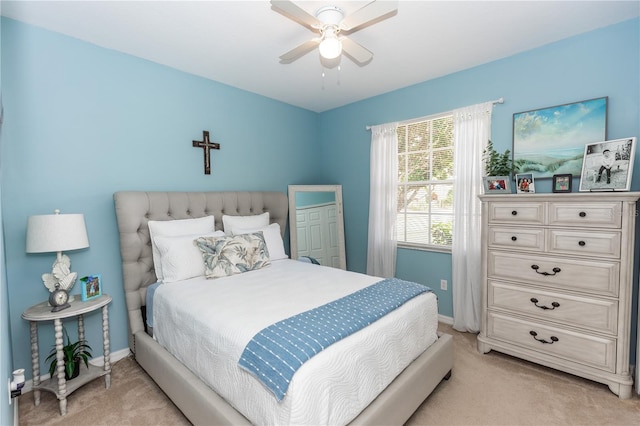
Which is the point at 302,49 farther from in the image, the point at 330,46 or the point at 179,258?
the point at 179,258

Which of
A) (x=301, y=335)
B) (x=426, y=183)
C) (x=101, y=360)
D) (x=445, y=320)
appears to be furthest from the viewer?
(x=426, y=183)

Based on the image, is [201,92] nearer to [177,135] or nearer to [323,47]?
[177,135]

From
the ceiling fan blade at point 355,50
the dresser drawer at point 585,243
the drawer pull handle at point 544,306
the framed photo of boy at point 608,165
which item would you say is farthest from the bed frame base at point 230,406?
the ceiling fan blade at point 355,50

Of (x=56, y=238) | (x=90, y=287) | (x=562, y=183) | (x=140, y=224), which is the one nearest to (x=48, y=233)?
(x=56, y=238)

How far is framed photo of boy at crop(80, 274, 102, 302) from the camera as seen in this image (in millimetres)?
2168

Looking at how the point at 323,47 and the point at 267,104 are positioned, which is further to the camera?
the point at 267,104

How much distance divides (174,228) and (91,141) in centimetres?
94

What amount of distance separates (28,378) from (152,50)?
2686 mm

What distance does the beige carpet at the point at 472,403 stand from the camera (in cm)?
188

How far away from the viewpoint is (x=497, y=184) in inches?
104

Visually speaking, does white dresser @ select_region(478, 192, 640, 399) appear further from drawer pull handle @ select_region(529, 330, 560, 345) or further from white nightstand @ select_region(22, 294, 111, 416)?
white nightstand @ select_region(22, 294, 111, 416)

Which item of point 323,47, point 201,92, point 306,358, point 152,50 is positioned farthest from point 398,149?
point 306,358

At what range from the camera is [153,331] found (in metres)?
2.33

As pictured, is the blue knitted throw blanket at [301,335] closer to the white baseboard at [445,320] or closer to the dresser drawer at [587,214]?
the dresser drawer at [587,214]
